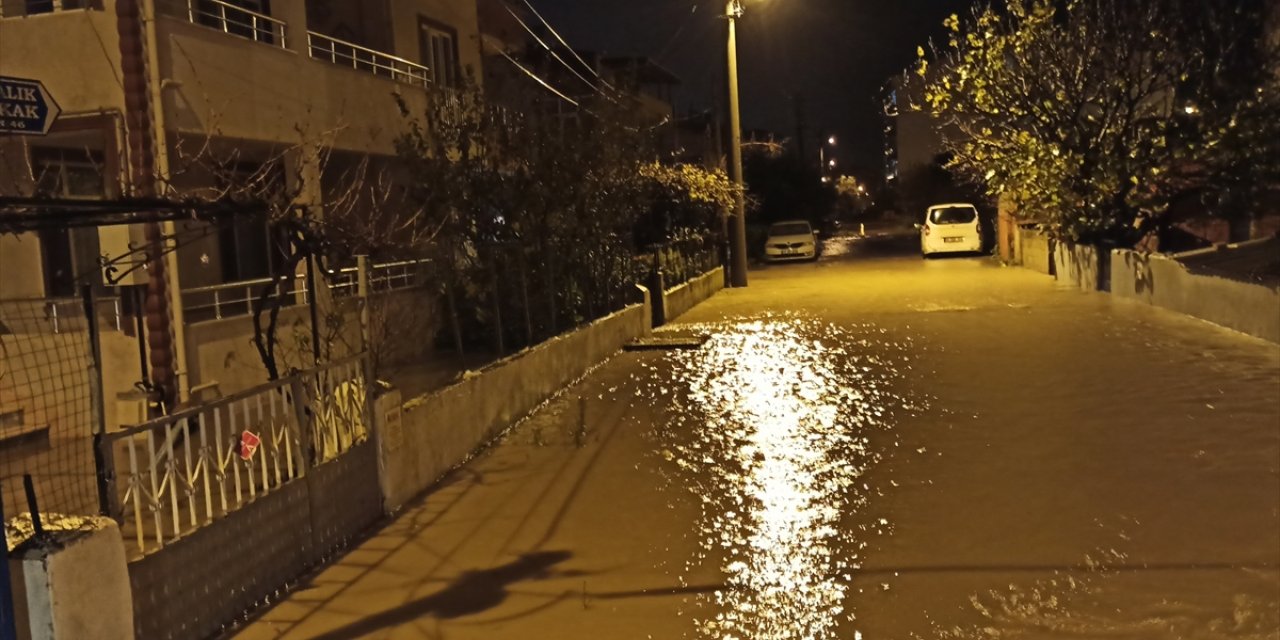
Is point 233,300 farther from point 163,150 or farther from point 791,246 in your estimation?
point 791,246

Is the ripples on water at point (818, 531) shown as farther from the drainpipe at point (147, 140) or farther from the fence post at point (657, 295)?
the fence post at point (657, 295)


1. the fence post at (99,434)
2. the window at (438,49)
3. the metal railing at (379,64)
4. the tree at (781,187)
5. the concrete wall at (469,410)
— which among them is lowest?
the concrete wall at (469,410)

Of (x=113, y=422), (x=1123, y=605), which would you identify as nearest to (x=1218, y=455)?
(x=1123, y=605)

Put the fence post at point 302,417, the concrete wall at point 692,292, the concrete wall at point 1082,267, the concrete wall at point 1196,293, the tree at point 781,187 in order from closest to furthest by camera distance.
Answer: the fence post at point 302,417 < the concrete wall at point 1196,293 < the concrete wall at point 692,292 < the concrete wall at point 1082,267 < the tree at point 781,187

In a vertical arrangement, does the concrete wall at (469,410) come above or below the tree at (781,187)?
below

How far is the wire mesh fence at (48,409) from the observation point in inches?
326

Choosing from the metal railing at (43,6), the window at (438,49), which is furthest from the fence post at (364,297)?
the window at (438,49)

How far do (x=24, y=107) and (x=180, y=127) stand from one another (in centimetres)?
680

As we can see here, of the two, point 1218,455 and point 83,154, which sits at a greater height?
point 83,154

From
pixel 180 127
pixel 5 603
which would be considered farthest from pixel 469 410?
pixel 5 603

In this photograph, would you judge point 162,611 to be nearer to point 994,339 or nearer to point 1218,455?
point 1218,455

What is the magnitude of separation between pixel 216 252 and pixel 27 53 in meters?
4.11

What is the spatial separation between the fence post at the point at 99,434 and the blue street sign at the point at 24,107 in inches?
29.0

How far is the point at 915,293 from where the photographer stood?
2112 centimetres
